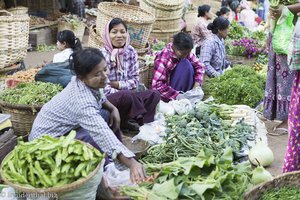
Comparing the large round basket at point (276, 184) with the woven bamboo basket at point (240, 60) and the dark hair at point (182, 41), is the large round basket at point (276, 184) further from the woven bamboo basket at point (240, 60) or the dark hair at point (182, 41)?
the woven bamboo basket at point (240, 60)

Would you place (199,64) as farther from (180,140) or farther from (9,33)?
(9,33)

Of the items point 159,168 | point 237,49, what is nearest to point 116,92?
point 159,168

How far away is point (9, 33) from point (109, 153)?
3.20 metres

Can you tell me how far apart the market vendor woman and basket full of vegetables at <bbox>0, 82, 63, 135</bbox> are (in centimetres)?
73

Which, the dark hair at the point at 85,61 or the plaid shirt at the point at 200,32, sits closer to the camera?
the dark hair at the point at 85,61

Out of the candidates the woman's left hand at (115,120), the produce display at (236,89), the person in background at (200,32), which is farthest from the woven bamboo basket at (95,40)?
the woman's left hand at (115,120)

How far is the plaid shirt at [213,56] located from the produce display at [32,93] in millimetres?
2296

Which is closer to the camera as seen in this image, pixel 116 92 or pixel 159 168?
pixel 159 168

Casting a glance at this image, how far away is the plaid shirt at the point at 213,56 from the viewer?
598 centimetres

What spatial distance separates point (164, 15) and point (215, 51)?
221cm

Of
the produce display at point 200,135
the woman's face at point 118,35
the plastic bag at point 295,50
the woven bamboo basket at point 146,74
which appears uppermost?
the plastic bag at point 295,50

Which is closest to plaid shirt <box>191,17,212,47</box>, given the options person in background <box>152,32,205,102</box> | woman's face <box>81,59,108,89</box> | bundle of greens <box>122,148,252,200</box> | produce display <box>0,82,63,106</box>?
person in background <box>152,32,205,102</box>

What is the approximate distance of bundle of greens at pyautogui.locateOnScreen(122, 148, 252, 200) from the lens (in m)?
2.67

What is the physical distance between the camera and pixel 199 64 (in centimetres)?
547
